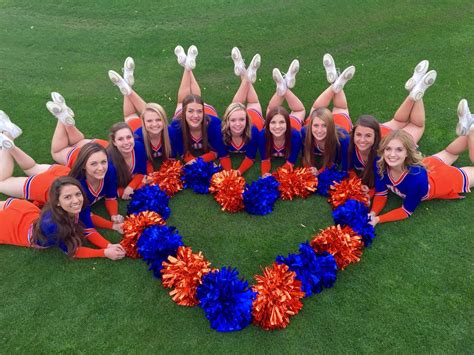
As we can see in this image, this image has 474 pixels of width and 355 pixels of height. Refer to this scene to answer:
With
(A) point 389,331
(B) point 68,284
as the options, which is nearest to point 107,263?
(B) point 68,284

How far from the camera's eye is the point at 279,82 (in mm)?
4625

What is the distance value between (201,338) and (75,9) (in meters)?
7.03

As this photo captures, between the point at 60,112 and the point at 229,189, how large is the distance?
1.98m

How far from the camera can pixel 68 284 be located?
338cm

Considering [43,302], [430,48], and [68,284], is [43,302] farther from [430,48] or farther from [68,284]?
[430,48]

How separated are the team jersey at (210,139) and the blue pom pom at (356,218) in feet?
4.92

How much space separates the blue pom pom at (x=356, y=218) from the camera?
137 inches

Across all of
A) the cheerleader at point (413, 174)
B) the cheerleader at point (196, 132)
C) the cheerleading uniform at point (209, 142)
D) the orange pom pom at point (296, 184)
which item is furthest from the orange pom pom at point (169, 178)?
the cheerleader at point (413, 174)

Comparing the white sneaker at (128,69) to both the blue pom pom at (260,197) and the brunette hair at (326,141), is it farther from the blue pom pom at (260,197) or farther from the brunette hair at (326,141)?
the brunette hair at (326,141)

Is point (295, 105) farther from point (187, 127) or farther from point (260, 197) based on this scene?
point (260, 197)

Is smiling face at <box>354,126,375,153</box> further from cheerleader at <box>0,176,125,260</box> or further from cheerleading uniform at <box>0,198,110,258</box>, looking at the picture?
cheerleading uniform at <box>0,198,110,258</box>

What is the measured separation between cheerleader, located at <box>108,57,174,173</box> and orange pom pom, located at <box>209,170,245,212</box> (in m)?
0.73

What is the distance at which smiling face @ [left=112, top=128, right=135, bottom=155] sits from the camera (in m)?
3.84

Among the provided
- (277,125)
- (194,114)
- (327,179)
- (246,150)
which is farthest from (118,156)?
(327,179)
